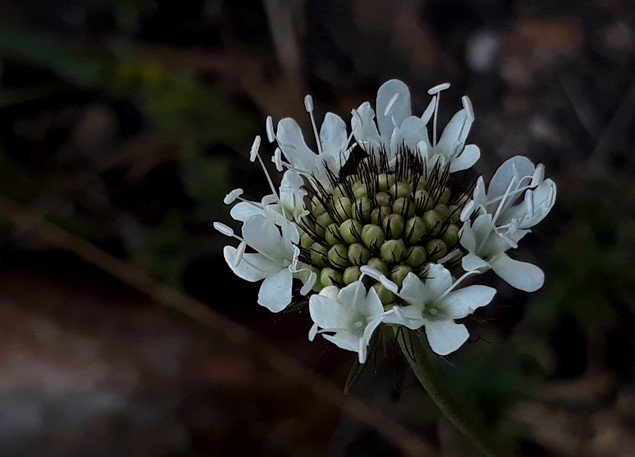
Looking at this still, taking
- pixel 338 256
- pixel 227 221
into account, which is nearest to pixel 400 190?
pixel 338 256

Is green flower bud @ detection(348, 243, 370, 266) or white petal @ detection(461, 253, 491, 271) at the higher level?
white petal @ detection(461, 253, 491, 271)

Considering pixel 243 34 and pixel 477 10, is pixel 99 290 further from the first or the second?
pixel 477 10

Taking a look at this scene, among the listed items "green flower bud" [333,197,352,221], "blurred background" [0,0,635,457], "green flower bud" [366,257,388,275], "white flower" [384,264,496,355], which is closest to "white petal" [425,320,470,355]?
"white flower" [384,264,496,355]

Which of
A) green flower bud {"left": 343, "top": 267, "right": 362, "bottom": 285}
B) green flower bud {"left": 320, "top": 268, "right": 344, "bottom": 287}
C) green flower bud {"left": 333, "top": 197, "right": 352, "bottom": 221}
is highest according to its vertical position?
green flower bud {"left": 333, "top": 197, "right": 352, "bottom": 221}

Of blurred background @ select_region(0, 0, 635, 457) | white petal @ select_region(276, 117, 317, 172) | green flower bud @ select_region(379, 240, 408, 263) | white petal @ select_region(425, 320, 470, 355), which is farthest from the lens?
blurred background @ select_region(0, 0, 635, 457)

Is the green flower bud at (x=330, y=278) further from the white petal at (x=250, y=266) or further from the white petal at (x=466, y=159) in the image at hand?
the white petal at (x=466, y=159)

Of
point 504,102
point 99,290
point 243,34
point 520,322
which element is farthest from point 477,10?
point 99,290

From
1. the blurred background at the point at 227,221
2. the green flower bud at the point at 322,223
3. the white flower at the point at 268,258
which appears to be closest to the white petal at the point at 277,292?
the white flower at the point at 268,258

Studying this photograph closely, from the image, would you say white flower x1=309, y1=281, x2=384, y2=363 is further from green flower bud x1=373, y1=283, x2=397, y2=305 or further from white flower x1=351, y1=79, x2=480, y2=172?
white flower x1=351, y1=79, x2=480, y2=172
